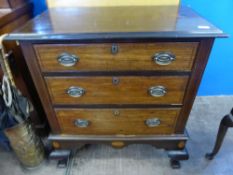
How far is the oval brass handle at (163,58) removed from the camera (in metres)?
0.82

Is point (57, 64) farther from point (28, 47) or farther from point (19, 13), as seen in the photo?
point (19, 13)

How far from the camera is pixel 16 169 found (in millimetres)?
1276

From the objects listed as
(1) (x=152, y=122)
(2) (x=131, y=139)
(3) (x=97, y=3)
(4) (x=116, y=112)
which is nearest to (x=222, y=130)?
(1) (x=152, y=122)

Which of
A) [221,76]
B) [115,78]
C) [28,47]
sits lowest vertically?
[221,76]

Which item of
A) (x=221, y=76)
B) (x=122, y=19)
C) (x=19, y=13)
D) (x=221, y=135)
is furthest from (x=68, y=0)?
(x=221, y=76)

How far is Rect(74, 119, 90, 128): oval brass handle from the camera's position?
3.55 feet

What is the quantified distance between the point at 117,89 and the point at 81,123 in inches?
12.3

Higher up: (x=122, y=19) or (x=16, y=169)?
(x=122, y=19)

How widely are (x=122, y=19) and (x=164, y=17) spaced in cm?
21

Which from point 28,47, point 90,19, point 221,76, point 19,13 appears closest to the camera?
point 28,47

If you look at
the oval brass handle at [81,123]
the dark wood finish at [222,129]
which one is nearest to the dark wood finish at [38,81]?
the oval brass handle at [81,123]

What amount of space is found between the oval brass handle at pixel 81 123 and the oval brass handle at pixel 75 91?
7.2 inches

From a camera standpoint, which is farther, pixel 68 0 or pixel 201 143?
pixel 201 143

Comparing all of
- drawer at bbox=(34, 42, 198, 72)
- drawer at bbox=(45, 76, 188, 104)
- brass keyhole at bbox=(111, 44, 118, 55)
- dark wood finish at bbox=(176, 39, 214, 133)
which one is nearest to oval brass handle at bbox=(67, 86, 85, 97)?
drawer at bbox=(45, 76, 188, 104)
